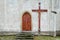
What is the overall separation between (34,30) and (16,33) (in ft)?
4.36

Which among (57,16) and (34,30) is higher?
(57,16)

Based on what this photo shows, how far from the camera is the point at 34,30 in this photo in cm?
1188

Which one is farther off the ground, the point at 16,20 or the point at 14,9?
the point at 14,9

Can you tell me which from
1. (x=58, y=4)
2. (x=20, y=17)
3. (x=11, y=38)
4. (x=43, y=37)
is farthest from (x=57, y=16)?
(x=11, y=38)

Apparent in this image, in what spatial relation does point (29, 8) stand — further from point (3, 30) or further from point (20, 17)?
point (3, 30)

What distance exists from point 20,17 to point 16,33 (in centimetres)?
119

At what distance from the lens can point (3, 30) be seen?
11820 millimetres

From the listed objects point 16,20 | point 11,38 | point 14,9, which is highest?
point 14,9

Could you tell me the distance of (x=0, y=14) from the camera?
11742 mm

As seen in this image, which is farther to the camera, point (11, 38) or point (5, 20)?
point (5, 20)

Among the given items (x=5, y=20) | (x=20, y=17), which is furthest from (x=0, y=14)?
(x=20, y=17)

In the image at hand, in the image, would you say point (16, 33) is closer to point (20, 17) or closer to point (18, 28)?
point (18, 28)

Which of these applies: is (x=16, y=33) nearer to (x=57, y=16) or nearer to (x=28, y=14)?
(x=28, y=14)

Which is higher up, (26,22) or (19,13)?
(19,13)
